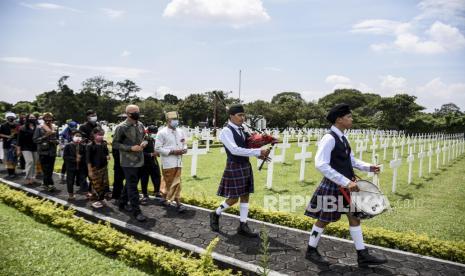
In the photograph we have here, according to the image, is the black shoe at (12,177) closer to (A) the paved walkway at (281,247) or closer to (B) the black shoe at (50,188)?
(B) the black shoe at (50,188)

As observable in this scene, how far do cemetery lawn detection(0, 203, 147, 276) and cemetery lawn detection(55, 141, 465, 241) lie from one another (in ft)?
11.0

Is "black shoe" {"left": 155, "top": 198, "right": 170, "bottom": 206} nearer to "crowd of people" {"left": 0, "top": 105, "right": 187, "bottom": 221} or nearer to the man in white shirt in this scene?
"crowd of people" {"left": 0, "top": 105, "right": 187, "bottom": 221}

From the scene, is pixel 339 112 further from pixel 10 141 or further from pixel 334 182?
pixel 10 141

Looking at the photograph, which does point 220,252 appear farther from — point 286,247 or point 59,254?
point 59,254

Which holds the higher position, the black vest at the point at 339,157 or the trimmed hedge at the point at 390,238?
the black vest at the point at 339,157

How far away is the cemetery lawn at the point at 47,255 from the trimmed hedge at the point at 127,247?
126mm

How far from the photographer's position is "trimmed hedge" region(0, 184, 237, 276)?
440 centimetres

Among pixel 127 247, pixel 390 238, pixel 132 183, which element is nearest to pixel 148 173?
pixel 132 183

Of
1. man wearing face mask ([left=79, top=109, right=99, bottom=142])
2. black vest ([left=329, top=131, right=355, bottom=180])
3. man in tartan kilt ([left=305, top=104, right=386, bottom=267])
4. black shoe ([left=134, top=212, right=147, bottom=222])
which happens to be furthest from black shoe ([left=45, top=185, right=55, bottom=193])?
black vest ([left=329, top=131, right=355, bottom=180])

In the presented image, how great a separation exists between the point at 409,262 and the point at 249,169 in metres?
2.68

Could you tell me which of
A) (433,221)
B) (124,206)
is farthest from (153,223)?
(433,221)

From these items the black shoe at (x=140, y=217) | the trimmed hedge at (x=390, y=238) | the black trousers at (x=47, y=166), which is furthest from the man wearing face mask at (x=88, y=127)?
the trimmed hedge at (x=390, y=238)

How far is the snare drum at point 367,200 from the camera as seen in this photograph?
429cm

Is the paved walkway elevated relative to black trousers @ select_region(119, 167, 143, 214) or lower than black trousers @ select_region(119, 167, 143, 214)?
lower
